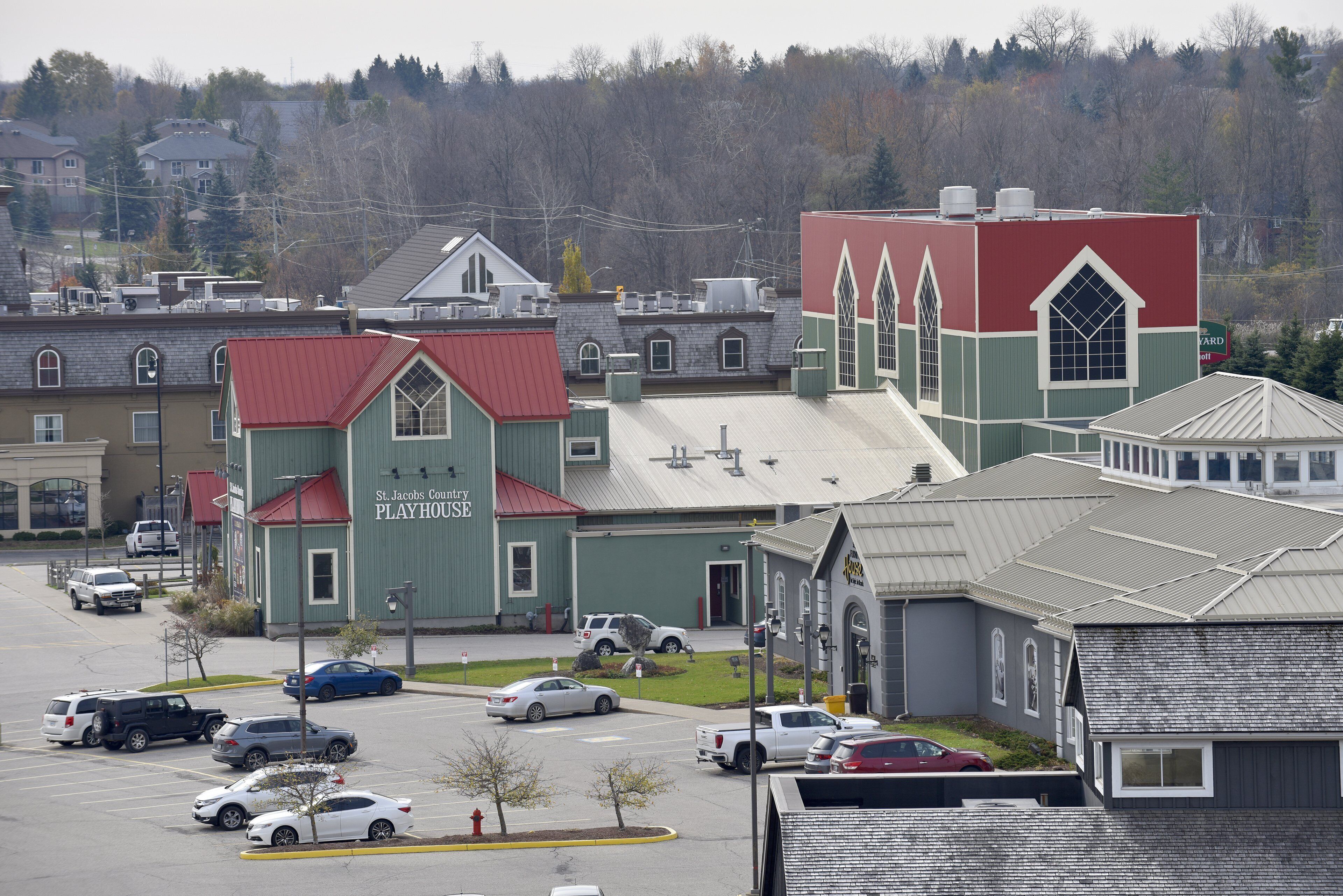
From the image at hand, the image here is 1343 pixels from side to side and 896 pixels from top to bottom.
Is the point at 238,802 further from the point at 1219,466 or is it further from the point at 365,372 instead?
the point at 365,372

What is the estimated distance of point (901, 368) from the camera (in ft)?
273

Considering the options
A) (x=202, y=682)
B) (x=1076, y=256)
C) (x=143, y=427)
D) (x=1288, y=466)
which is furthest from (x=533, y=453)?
(x=143, y=427)

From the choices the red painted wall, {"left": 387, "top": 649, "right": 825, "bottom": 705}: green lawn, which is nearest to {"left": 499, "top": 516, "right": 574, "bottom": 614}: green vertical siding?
{"left": 387, "top": 649, "right": 825, "bottom": 705}: green lawn

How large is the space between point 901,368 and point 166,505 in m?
36.9

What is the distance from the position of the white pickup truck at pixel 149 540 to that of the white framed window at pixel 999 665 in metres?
48.5

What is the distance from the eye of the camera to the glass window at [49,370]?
3789 inches

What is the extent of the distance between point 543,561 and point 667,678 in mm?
12526

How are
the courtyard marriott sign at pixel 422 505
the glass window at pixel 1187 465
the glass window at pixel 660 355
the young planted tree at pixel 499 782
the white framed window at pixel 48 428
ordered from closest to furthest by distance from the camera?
the young planted tree at pixel 499 782 < the glass window at pixel 1187 465 < the courtyard marriott sign at pixel 422 505 < the white framed window at pixel 48 428 < the glass window at pixel 660 355

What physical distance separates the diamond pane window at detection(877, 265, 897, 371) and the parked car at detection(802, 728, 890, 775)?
128 feet

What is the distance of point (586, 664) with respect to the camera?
61875mm

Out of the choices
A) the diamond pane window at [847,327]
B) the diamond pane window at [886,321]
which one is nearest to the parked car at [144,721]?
the diamond pane window at [886,321]

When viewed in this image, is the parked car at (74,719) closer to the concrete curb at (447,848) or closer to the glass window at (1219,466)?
the concrete curb at (447,848)

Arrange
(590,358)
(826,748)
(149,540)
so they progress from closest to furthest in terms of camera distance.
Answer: (826,748) < (149,540) < (590,358)

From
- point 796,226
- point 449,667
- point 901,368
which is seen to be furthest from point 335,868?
point 796,226
